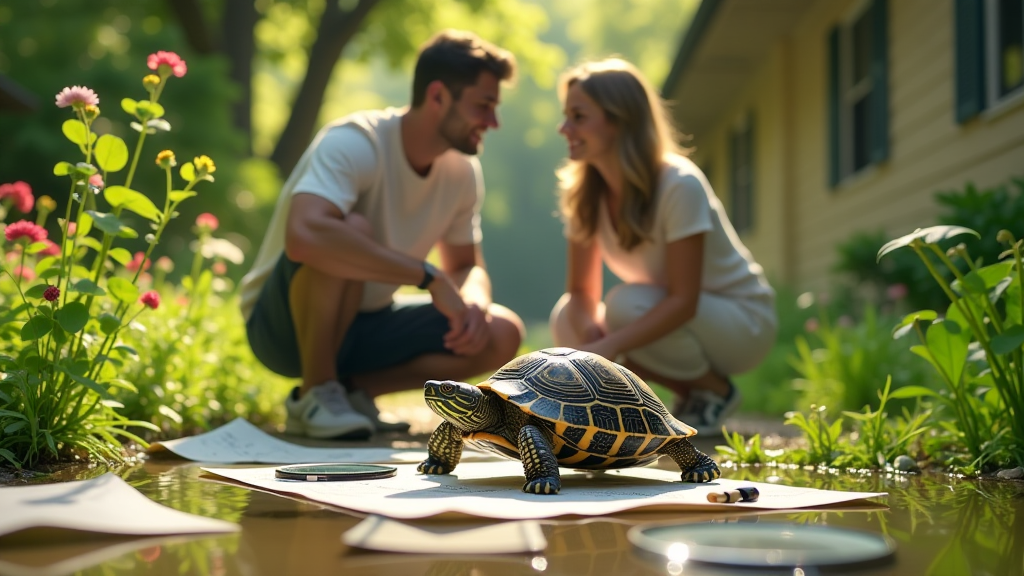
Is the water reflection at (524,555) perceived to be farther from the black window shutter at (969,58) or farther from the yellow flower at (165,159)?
the black window shutter at (969,58)

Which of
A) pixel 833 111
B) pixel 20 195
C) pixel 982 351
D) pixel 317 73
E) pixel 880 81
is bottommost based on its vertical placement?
pixel 982 351

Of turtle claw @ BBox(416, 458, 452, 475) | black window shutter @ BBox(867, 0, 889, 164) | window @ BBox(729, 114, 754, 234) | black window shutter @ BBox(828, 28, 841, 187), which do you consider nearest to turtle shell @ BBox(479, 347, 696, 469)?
turtle claw @ BBox(416, 458, 452, 475)

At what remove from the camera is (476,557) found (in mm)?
1649

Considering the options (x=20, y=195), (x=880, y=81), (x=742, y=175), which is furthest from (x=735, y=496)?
(x=742, y=175)

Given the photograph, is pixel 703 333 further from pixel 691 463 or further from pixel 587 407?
pixel 587 407

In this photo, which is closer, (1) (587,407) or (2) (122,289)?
(1) (587,407)

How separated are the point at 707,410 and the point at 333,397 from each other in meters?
1.61

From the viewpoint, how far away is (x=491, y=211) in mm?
55156

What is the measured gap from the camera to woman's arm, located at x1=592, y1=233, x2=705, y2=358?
3910 mm

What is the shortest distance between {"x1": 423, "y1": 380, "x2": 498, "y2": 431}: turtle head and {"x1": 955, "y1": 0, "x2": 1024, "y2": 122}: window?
3993 mm

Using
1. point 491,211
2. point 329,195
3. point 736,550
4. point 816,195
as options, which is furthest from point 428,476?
point 491,211

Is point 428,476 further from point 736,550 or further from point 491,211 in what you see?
point 491,211

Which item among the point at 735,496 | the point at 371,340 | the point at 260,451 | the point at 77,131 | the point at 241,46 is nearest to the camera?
the point at 735,496

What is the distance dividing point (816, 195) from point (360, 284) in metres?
6.63
